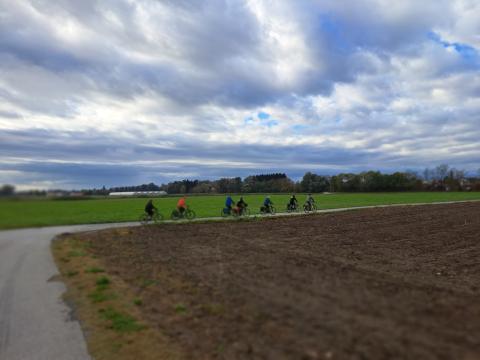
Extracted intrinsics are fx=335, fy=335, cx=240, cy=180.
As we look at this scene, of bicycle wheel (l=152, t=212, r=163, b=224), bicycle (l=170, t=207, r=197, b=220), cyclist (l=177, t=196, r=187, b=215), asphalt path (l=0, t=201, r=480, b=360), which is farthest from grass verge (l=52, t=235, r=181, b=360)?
bicycle (l=170, t=207, r=197, b=220)

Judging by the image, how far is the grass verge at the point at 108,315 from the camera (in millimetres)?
6594

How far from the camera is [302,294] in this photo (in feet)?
25.3

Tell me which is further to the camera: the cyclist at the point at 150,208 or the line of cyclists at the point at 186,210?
the line of cyclists at the point at 186,210

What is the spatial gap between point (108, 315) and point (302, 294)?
4.62 m

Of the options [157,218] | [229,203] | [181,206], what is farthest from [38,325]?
[229,203]

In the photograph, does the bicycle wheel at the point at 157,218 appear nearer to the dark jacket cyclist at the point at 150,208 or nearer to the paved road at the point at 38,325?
the dark jacket cyclist at the point at 150,208

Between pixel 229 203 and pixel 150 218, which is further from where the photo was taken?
pixel 229 203

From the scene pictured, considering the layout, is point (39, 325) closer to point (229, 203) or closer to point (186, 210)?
point (186, 210)

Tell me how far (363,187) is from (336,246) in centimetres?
9359

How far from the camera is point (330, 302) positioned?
700 centimetres

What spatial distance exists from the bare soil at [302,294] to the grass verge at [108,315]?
27 centimetres

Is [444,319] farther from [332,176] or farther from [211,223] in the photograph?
[332,176]

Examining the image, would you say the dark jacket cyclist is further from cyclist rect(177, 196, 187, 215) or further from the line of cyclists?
cyclist rect(177, 196, 187, 215)

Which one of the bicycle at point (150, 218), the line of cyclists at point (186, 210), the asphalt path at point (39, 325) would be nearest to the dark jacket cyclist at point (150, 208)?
the line of cyclists at point (186, 210)
